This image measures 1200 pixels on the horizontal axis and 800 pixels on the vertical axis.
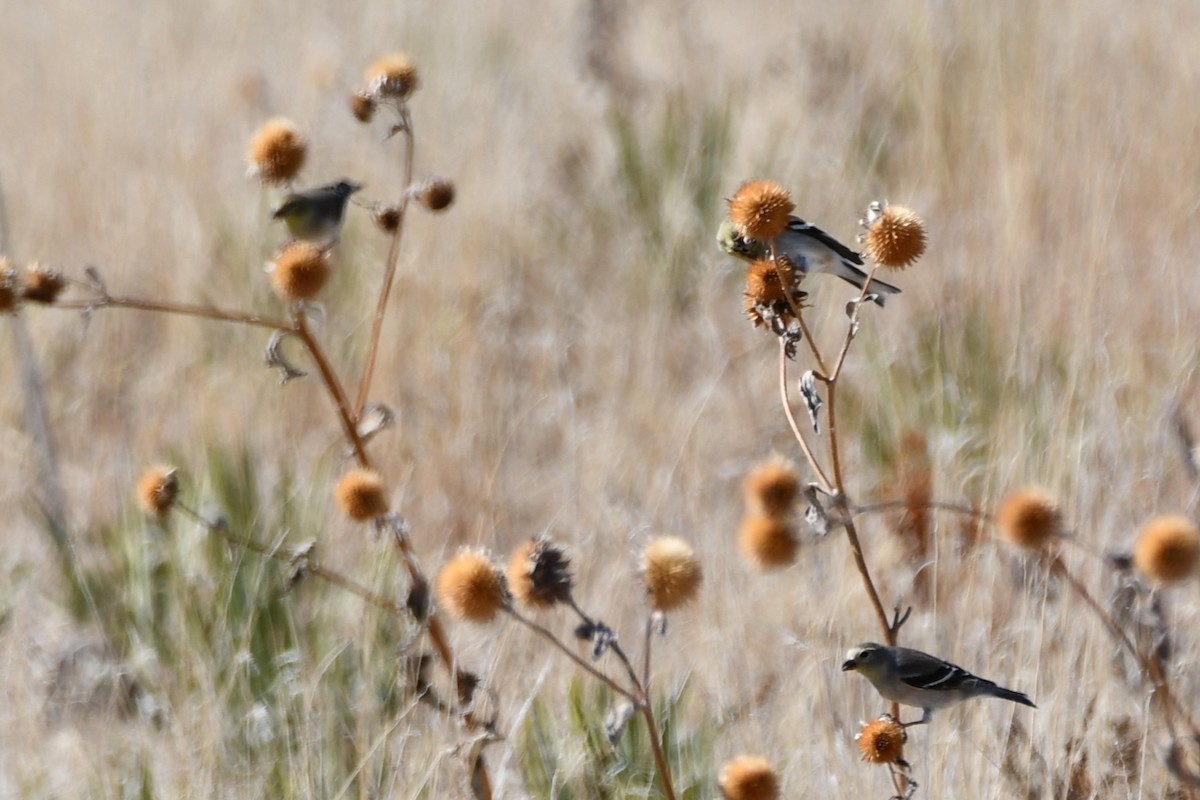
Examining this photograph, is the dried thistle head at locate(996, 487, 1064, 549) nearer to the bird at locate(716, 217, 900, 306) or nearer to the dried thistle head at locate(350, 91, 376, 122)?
the bird at locate(716, 217, 900, 306)

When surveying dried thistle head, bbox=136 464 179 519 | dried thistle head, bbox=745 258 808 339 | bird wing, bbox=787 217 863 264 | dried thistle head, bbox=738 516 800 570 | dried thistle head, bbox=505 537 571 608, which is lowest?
dried thistle head, bbox=505 537 571 608

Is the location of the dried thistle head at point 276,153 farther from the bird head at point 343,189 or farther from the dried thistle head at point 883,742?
the dried thistle head at point 883,742

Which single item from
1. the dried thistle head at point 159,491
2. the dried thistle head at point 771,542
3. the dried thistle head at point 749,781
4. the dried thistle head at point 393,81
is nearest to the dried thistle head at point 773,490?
the dried thistle head at point 771,542

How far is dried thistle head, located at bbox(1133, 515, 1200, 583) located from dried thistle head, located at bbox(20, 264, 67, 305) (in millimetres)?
1873

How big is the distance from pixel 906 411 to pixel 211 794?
2.19m

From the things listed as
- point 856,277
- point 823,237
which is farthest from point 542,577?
point 856,277

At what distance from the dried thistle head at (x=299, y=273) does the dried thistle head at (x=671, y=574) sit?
2.46ft

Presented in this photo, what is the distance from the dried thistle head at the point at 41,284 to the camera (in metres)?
2.27

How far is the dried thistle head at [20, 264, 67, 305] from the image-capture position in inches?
89.4

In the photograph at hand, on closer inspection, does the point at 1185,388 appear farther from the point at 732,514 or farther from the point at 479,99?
the point at 479,99

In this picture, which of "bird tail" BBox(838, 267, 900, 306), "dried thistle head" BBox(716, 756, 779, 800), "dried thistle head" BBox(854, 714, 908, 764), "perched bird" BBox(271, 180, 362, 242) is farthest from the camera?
"bird tail" BBox(838, 267, 900, 306)

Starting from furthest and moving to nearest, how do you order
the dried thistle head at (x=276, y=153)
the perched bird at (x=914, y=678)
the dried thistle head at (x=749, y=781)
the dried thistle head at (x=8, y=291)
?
the dried thistle head at (x=276, y=153) → the dried thistle head at (x=8, y=291) → the perched bird at (x=914, y=678) → the dried thistle head at (x=749, y=781)

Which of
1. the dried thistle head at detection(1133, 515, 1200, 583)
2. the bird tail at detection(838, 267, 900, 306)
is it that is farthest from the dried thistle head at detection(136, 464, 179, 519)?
the dried thistle head at detection(1133, 515, 1200, 583)

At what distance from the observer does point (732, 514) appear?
13.0ft
